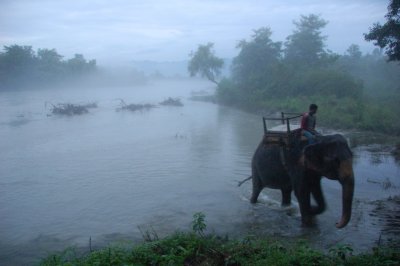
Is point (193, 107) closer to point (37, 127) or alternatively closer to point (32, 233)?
point (37, 127)

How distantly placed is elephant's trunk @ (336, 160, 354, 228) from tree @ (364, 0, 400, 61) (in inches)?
455

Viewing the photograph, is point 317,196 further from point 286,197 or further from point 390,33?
point 390,33

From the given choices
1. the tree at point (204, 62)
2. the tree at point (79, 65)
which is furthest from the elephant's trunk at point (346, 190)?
the tree at point (79, 65)

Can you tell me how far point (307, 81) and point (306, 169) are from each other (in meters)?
26.7

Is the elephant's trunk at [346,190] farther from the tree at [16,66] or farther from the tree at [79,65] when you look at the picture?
the tree at [79,65]

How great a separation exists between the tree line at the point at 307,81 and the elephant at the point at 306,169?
13028 mm

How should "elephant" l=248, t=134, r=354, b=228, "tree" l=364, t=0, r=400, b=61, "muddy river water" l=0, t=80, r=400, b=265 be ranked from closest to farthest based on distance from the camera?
"elephant" l=248, t=134, r=354, b=228 < "muddy river water" l=0, t=80, r=400, b=265 < "tree" l=364, t=0, r=400, b=61

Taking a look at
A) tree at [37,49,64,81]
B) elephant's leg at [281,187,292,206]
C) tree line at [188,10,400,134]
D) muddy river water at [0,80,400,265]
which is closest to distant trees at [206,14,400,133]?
tree line at [188,10,400,134]

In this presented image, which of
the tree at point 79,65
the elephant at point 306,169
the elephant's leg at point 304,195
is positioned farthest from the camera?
the tree at point 79,65

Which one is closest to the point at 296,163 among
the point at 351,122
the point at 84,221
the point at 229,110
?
the point at 84,221

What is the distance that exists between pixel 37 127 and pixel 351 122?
20756mm

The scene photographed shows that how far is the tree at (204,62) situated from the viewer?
48.6 m

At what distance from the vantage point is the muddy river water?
9.30 meters

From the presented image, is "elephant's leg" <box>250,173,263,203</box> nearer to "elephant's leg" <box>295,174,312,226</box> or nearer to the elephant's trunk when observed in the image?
"elephant's leg" <box>295,174,312,226</box>
